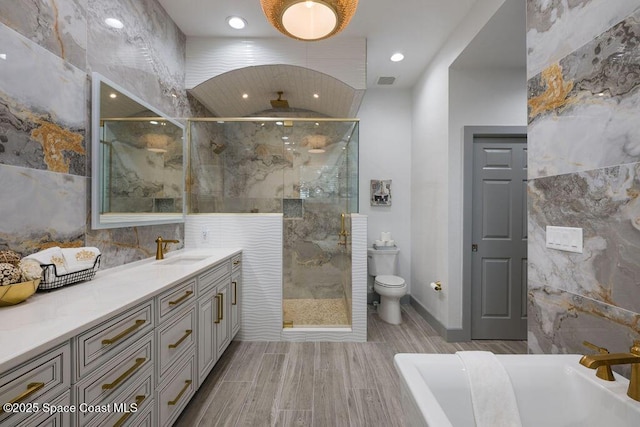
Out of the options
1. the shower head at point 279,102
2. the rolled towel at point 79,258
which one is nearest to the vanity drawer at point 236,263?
the rolled towel at point 79,258

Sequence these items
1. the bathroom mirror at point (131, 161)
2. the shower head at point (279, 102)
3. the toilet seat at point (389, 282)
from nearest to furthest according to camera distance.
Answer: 1. the bathroom mirror at point (131, 161)
2. the toilet seat at point (389, 282)
3. the shower head at point (279, 102)

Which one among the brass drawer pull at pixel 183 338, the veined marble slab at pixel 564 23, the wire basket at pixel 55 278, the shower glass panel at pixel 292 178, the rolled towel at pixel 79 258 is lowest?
the brass drawer pull at pixel 183 338

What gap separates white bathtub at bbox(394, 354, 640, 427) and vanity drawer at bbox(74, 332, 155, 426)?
109cm

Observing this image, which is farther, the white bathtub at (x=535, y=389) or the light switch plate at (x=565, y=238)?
the light switch plate at (x=565, y=238)

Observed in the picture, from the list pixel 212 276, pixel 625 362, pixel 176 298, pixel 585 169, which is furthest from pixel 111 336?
pixel 585 169

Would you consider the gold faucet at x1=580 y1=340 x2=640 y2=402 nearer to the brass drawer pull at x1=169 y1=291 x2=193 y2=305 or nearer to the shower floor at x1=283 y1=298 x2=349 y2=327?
the brass drawer pull at x1=169 y1=291 x2=193 y2=305

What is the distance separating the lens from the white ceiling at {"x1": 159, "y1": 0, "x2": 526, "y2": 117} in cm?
215

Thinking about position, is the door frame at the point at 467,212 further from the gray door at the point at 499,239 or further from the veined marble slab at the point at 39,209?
the veined marble slab at the point at 39,209

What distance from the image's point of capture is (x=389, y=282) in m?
2.97

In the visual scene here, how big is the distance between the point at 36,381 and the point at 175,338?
2.41 feet

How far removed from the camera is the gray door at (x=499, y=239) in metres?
2.61

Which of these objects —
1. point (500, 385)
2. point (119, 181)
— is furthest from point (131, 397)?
point (500, 385)

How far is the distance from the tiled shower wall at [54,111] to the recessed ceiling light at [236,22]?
728 mm

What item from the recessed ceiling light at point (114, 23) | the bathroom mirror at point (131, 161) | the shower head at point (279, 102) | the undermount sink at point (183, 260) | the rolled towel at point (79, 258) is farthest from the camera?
the shower head at point (279, 102)
